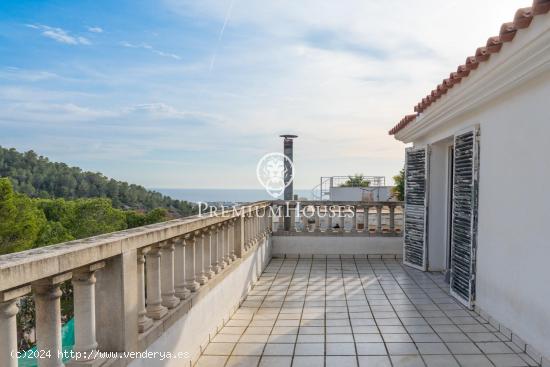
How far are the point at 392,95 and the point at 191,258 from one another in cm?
724

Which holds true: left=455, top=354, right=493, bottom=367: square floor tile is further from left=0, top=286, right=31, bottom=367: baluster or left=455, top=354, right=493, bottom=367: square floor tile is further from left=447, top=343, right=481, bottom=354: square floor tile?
left=0, top=286, right=31, bottom=367: baluster

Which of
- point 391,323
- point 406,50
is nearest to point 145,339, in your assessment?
point 391,323

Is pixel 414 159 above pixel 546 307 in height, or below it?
above

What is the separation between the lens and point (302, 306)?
5480 mm

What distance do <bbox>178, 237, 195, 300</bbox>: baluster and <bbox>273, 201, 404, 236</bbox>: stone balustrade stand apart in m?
6.08

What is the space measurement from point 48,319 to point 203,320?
225 cm

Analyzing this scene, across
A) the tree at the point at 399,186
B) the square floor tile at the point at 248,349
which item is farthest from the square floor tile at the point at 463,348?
the tree at the point at 399,186

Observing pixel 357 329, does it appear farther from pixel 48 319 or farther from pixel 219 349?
pixel 48 319

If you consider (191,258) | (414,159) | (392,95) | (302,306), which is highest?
(392,95)

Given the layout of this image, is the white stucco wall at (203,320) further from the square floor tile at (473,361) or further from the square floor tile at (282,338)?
the square floor tile at (473,361)

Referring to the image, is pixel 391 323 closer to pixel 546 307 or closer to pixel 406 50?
pixel 546 307

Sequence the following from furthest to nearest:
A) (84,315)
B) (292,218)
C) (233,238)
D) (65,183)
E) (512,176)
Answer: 1. (65,183)
2. (292,218)
3. (233,238)
4. (512,176)
5. (84,315)

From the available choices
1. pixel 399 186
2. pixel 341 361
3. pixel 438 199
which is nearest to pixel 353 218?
pixel 438 199

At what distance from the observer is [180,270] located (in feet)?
11.3
